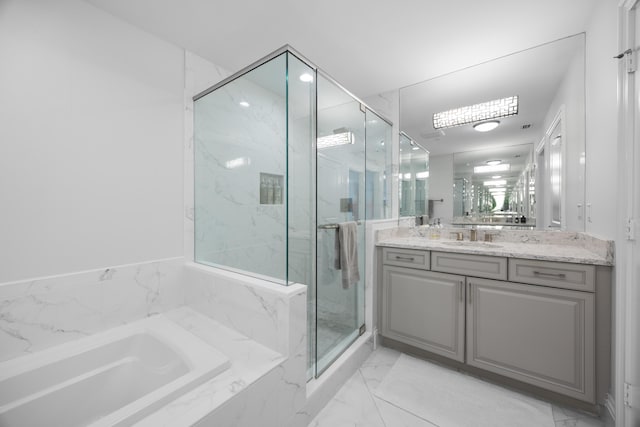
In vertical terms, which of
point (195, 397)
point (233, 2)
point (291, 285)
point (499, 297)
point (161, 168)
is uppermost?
point (233, 2)

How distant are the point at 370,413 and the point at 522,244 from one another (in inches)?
67.6

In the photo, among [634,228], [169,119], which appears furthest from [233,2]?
[634,228]

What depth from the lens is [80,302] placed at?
1.42 metres

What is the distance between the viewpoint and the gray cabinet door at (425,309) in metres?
1.79

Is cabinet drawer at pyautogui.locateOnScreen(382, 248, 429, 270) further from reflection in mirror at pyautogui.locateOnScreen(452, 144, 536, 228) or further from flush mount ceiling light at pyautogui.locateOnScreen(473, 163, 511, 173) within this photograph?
flush mount ceiling light at pyautogui.locateOnScreen(473, 163, 511, 173)

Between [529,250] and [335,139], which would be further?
[335,139]

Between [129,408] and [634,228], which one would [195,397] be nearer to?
[129,408]

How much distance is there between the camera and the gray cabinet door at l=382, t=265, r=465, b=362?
179 cm

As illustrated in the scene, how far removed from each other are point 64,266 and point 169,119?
44.1 inches

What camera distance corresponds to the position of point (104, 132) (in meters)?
1.49

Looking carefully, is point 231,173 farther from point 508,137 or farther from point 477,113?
point 508,137

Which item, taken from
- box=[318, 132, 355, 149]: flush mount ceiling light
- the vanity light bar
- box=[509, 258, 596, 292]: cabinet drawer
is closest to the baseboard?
box=[509, 258, 596, 292]: cabinet drawer

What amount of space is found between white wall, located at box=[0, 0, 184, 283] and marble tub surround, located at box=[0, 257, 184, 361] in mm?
63

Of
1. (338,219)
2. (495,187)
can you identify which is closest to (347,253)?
(338,219)
